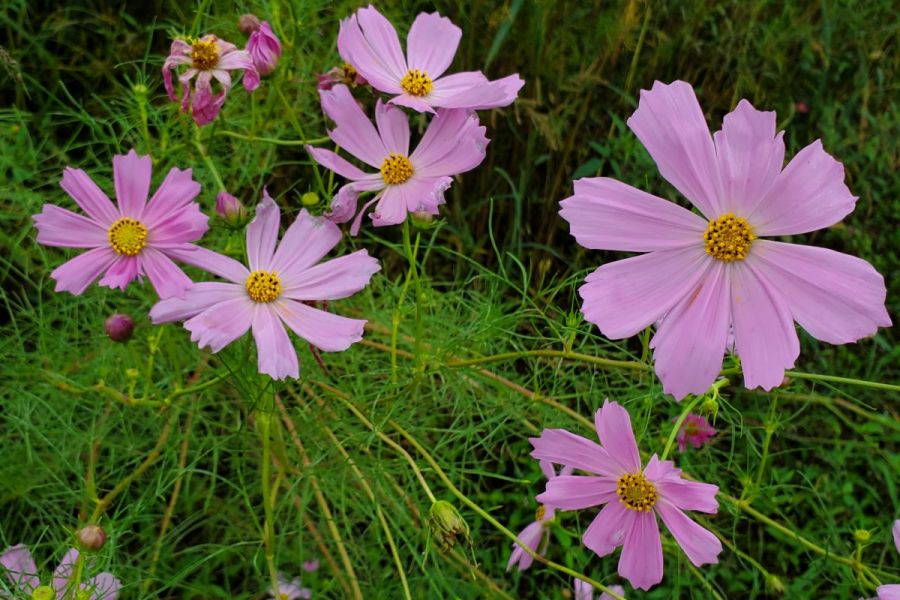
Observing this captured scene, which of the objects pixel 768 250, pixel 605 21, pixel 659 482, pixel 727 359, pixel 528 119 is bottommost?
pixel 659 482

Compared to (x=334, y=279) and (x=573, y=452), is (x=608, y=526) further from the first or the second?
(x=334, y=279)

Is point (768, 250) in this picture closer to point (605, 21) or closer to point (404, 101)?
point (404, 101)

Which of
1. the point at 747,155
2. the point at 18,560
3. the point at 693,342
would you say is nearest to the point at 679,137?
the point at 747,155

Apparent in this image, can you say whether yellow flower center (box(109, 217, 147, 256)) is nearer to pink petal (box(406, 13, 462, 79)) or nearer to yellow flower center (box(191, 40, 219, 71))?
yellow flower center (box(191, 40, 219, 71))

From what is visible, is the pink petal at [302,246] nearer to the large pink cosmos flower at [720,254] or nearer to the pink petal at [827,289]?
the large pink cosmos flower at [720,254]

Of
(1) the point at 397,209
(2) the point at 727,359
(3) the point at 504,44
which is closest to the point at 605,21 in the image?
(3) the point at 504,44

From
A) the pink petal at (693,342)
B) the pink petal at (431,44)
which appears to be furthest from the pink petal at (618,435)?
the pink petal at (431,44)
